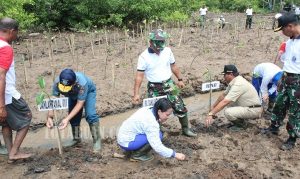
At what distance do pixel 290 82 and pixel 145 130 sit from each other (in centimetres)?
205

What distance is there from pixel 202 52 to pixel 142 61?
5.95 m

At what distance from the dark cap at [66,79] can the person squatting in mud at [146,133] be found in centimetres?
85

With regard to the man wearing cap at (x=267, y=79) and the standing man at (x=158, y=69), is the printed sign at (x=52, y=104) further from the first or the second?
the man wearing cap at (x=267, y=79)

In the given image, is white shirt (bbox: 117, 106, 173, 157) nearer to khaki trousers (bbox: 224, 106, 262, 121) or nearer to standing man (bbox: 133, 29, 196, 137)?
standing man (bbox: 133, 29, 196, 137)

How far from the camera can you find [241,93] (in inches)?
220

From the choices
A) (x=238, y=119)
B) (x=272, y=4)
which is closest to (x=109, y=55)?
(x=238, y=119)

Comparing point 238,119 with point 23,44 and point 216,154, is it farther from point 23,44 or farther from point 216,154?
point 23,44

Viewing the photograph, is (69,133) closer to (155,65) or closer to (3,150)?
(3,150)

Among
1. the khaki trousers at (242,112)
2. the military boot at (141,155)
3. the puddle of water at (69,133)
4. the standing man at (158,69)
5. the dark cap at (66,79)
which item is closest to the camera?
the dark cap at (66,79)

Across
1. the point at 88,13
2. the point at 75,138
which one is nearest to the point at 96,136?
the point at 75,138

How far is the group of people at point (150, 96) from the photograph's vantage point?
14.2 ft

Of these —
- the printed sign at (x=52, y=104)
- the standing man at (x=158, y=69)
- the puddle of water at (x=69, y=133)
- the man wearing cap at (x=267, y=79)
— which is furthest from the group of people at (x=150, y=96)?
the puddle of water at (x=69, y=133)

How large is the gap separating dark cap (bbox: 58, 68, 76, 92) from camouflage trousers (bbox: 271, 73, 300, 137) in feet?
9.17

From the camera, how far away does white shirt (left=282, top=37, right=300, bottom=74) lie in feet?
15.3
